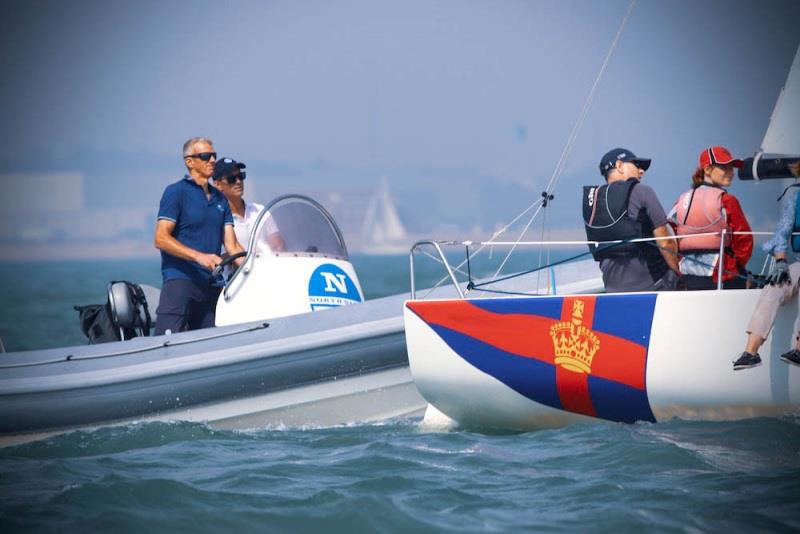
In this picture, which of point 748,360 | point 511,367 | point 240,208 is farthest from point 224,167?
point 748,360

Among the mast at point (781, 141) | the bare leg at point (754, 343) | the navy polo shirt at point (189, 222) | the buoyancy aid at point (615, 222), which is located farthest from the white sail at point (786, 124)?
the navy polo shirt at point (189, 222)

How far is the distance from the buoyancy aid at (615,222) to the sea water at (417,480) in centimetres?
91

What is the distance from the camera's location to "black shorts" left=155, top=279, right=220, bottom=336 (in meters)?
7.09

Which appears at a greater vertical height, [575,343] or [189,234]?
[189,234]

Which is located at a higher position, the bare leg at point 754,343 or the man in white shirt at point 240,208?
the man in white shirt at point 240,208

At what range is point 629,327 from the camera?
221 inches

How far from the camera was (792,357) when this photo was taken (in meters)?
5.27

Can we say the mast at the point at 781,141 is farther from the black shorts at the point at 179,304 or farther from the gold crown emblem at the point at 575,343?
the black shorts at the point at 179,304

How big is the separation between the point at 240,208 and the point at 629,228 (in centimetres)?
272

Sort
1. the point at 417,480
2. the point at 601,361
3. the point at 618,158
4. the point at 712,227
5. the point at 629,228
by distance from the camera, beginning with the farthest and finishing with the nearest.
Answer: the point at 618,158 < the point at 629,228 < the point at 712,227 < the point at 601,361 < the point at 417,480

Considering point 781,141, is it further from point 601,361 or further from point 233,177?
point 233,177

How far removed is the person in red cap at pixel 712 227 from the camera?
5.91 metres

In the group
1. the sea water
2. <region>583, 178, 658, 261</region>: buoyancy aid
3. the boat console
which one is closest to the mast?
<region>583, 178, 658, 261</region>: buoyancy aid

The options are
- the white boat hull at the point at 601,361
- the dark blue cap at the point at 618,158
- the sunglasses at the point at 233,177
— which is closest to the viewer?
the white boat hull at the point at 601,361
